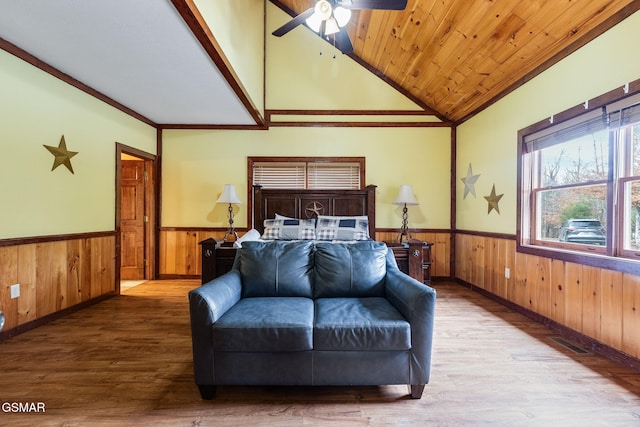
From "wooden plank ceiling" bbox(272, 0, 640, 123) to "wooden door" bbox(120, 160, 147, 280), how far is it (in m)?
3.31

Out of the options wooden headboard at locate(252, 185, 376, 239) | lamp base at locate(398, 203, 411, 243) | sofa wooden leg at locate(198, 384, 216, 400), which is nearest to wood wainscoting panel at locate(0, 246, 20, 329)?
sofa wooden leg at locate(198, 384, 216, 400)

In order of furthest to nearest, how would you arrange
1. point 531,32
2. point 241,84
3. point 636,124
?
1. point 241,84
2. point 531,32
3. point 636,124

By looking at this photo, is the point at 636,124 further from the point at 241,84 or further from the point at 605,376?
the point at 241,84

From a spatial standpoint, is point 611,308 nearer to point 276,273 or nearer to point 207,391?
point 276,273

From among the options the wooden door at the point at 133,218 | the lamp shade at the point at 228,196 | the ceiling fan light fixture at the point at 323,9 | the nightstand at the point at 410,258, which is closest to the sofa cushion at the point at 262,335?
the nightstand at the point at 410,258

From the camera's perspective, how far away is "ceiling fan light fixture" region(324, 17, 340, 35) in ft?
7.99

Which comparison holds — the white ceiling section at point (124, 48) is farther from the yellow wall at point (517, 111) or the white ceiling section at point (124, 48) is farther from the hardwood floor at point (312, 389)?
the yellow wall at point (517, 111)

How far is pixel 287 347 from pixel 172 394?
2.70 feet

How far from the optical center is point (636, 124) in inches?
84.0

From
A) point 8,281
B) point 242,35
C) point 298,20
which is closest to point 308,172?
point 242,35

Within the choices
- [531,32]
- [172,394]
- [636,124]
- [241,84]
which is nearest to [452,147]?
[531,32]

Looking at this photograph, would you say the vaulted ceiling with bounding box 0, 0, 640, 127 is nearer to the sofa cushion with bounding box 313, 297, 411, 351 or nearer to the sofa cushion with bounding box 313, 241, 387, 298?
the sofa cushion with bounding box 313, 241, 387, 298

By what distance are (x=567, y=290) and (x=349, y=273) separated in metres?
2.07

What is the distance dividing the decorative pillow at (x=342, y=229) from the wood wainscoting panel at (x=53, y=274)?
8.99 feet
